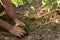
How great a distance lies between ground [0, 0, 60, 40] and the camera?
2.93 m

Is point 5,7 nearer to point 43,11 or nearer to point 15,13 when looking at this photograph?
point 15,13

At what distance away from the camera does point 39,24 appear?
3146 mm

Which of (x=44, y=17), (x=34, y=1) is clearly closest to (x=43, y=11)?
(x=44, y=17)

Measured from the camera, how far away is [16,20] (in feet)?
10.4

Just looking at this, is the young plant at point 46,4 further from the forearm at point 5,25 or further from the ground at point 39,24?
the forearm at point 5,25

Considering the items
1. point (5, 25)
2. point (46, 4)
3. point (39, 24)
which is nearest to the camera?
point (5, 25)

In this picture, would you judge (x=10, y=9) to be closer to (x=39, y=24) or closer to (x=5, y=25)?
(x=5, y=25)

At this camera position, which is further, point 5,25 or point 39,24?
point 39,24

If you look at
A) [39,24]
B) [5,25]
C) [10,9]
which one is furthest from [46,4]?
[5,25]

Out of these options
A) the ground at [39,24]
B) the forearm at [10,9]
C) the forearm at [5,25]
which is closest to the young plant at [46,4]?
the ground at [39,24]

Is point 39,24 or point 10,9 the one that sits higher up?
point 10,9

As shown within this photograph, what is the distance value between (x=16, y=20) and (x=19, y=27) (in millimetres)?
195

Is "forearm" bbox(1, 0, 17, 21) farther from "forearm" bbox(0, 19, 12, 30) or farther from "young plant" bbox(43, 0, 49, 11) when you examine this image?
"young plant" bbox(43, 0, 49, 11)

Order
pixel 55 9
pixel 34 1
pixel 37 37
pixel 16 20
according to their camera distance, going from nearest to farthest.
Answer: pixel 37 37 → pixel 16 20 → pixel 55 9 → pixel 34 1
